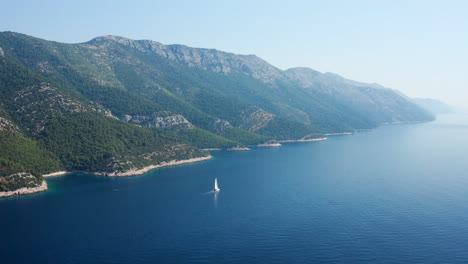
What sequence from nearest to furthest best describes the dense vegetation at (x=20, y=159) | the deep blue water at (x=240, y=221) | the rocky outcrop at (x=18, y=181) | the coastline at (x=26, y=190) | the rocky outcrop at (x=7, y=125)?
the deep blue water at (x=240, y=221) → the coastline at (x=26, y=190) → the rocky outcrop at (x=18, y=181) → the dense vegetation at (x=20, y=159) → the rocky outcrop at (x=7, y=125)

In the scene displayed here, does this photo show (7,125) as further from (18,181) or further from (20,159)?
(18,181)

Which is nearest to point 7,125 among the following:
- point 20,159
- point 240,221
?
point 20,159

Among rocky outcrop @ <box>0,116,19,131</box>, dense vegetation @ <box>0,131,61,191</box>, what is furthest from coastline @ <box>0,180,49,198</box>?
rocky outcrop @ <box>0,116,19,131</box>

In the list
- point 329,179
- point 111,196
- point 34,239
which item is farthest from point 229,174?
point 34,239

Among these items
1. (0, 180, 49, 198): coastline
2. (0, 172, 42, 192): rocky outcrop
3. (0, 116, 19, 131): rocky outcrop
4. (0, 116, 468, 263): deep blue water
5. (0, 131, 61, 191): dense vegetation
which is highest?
(0, 116, 19, 131): rocky outcrop

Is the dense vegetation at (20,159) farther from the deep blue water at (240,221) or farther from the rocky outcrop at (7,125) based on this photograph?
the deep blue water at (240,221)

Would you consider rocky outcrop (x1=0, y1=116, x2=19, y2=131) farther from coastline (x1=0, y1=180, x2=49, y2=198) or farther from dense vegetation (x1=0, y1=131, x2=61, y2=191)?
coastline (x1=0, y1=180, x2=49, y2=198)

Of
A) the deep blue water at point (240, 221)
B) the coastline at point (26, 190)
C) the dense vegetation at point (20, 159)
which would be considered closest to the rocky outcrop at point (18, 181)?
the dense vegetation at point (20, 159)

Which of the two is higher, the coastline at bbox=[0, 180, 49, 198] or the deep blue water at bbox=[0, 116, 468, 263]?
the coastline at bbox=[0, 180, 49, 198]

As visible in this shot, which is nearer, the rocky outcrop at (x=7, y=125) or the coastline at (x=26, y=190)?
the coastline at (x=26, y=190)

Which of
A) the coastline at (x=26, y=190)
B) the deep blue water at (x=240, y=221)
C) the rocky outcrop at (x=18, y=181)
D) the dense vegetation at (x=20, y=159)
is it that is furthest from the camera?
the dense vegetation at (x=20, y=159)
